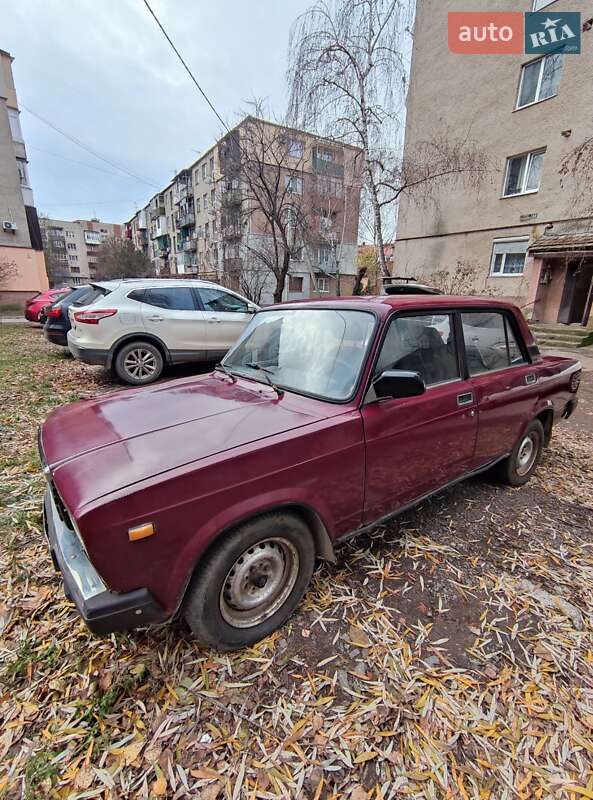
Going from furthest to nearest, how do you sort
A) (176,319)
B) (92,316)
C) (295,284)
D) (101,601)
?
(295,284)
(176,319)
(92,316)
(101,601)

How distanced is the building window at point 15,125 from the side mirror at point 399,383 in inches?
1339

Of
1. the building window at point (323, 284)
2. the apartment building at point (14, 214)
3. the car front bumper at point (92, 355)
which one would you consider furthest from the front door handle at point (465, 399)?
the building window at point (323, 284)

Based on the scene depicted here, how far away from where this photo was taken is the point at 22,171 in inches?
1013

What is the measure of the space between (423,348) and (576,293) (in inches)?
602

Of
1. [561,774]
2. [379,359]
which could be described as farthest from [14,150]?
[561,774]

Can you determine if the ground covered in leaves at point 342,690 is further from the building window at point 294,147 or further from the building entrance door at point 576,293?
the building window at point 294,147

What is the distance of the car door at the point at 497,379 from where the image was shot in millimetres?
2938

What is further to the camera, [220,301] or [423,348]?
[220,301]

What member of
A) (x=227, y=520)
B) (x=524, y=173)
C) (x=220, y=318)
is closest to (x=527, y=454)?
(x=227, y=520)

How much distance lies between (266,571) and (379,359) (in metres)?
1.38

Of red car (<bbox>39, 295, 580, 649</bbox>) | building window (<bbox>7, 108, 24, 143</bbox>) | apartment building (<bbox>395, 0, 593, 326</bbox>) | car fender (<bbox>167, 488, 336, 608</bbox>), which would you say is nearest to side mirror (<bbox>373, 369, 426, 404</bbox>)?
red car (<bbox>39, 295, 580, 649</bbox>)

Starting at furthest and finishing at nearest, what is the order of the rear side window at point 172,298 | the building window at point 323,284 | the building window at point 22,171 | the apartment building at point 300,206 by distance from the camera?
the building window at point 323,284 < the building window at point 22,171 < the apartment building at point 300,206 < the rear side window at point 172,298

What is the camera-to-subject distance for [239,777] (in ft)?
4.85

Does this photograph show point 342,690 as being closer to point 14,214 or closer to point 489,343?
point 489,343
